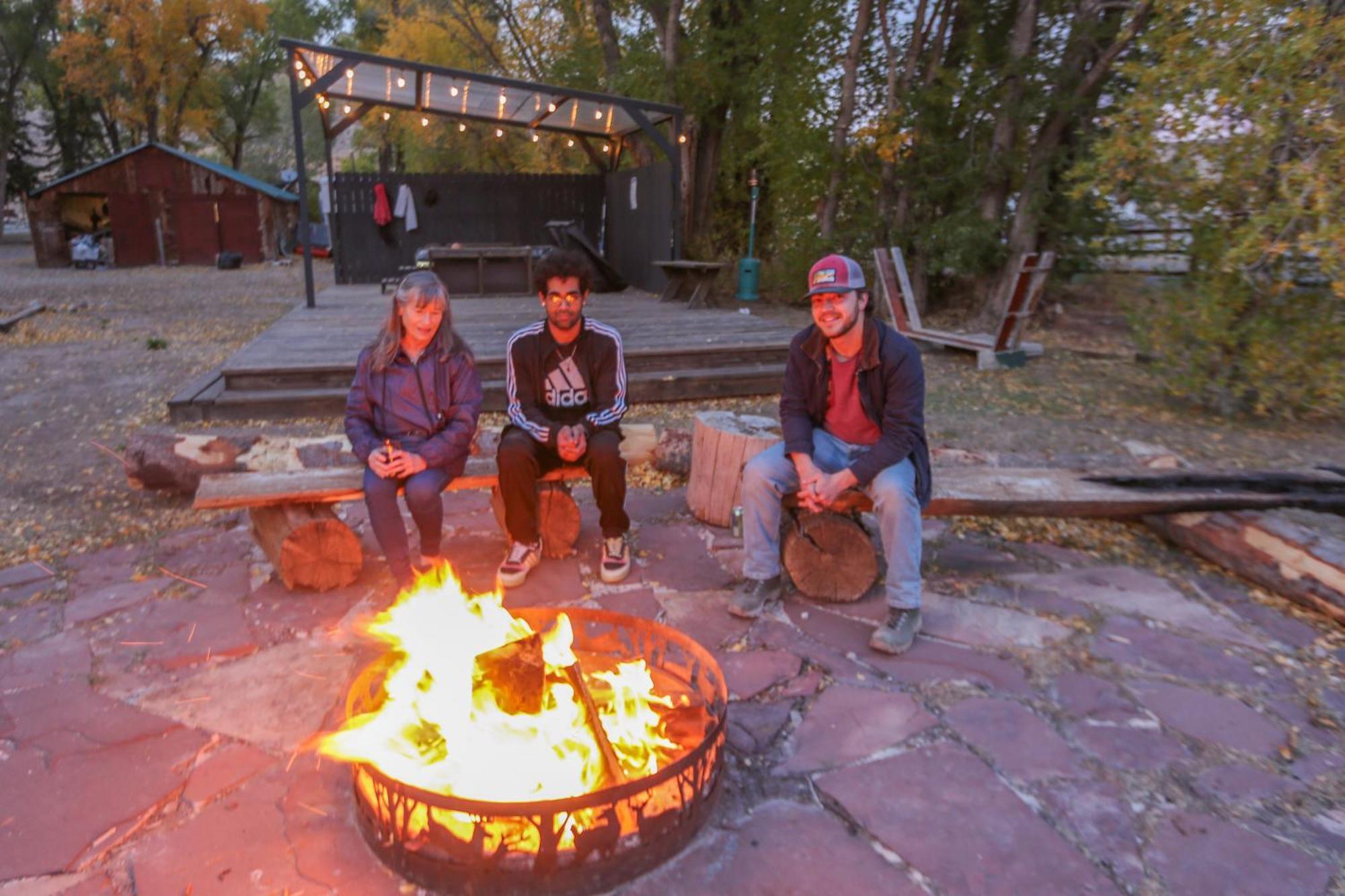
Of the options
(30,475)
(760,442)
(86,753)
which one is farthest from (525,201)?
(86,753)

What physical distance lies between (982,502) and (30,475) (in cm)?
518

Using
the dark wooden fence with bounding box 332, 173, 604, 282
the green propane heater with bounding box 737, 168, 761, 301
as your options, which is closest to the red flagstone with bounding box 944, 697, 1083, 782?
the green propane heater with bounding box 737, 168, 761, 301

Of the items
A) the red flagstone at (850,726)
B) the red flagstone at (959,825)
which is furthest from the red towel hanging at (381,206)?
the red flagstone at (959,825)

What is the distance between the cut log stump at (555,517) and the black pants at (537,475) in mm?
117

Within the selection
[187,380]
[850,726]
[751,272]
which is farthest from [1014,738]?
[751,272]

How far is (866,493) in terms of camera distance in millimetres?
3385

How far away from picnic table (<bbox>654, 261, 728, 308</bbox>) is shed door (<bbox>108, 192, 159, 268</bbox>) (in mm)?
20195

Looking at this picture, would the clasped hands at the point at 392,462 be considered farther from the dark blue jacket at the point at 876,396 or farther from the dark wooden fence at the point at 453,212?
the dark wooden fence at the point at 453,212

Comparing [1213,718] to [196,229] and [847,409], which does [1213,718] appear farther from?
[196,229]

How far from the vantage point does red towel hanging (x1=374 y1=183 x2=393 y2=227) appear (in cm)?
1523

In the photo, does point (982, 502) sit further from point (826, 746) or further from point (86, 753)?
point (86, 753)

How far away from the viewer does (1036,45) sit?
34.6 feet

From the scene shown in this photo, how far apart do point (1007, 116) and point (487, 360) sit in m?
7.49

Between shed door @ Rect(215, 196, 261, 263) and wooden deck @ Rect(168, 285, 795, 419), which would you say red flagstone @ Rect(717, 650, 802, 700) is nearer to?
wooden deck @ Rect(168, 285, 795, 419)
